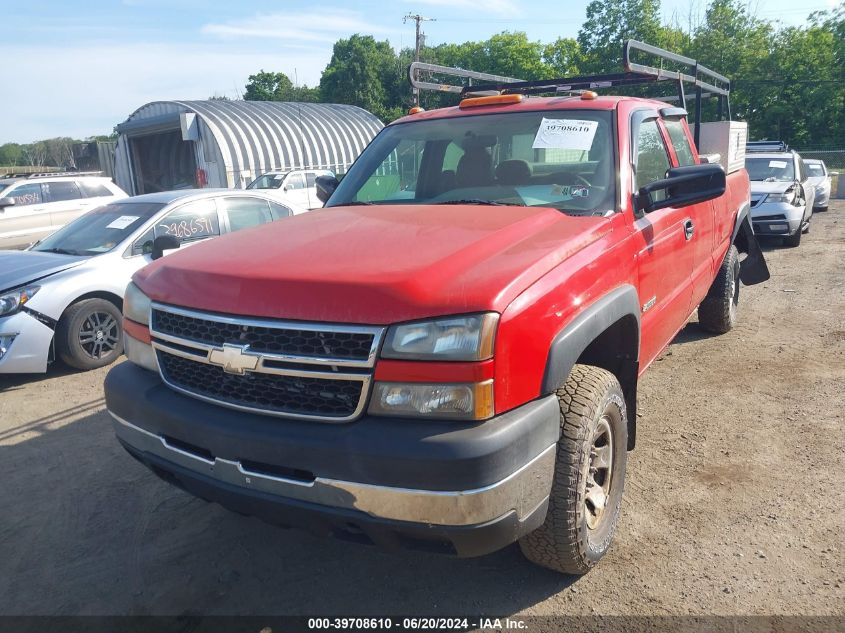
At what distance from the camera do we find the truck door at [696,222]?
4.29 m

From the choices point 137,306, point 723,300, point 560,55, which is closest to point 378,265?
point 137,306

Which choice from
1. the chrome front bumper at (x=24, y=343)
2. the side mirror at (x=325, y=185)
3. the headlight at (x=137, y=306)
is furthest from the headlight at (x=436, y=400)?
the chrome front bumper at (x=24, y=343)

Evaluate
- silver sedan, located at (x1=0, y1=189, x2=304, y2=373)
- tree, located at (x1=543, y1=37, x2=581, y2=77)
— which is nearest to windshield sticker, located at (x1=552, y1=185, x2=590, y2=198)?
silver sedan, located at (x1=0, y1=189, x2=304, y2=373)

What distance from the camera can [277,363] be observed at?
227 centimetres

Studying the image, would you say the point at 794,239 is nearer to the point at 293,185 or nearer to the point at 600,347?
the point at 600,347

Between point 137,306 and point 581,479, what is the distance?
201 centimetres

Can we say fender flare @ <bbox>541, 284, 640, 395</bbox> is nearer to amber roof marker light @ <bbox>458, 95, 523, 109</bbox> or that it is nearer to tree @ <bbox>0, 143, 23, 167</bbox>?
amber roof marker light @ <bbox>458, 95, 523, 109</bbox>

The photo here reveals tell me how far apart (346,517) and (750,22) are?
5343 centimetres

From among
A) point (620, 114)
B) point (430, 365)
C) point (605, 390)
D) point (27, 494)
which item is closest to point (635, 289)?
point (605, 390)

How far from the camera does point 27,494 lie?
3771mm

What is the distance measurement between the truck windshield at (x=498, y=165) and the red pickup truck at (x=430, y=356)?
0.02 m

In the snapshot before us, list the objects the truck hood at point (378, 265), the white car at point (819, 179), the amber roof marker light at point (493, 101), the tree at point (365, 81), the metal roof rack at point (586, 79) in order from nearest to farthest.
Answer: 1. the truck hood at point (378, 265)
2. the amber roof marker light at point (493, 101)
3. the metal roof rack at point (586, 79)
4. the white car at point (819, 179)
5. the tree at point (365, 81)

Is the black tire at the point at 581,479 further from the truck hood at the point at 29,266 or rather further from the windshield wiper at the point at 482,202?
the truck hood at the point at 29,266

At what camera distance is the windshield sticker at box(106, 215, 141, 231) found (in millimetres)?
6468
